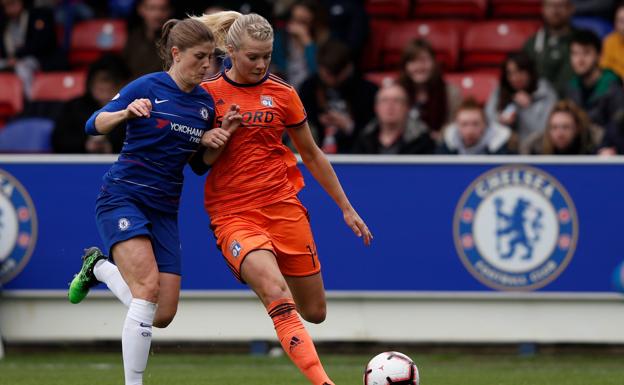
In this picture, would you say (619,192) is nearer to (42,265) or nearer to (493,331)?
(493,331)

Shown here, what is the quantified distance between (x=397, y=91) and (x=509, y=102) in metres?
1.22

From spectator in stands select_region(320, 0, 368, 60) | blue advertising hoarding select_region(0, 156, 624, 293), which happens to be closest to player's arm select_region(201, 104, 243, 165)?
blue advertising hoarding select_region(0, 156, 624, 293)

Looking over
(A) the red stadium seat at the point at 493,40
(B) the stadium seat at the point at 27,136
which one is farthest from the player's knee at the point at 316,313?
(A) the red stadium seat at the point at 493,40

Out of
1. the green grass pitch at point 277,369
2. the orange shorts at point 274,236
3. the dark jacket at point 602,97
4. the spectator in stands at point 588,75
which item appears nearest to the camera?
the orange shorts at point 274,236

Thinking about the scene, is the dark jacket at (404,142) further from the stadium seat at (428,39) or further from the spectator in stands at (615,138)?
the stadium seat at (428,39)

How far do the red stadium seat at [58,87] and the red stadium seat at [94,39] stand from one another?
0.68 metres


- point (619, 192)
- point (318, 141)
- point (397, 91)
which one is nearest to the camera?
point (619, 192)

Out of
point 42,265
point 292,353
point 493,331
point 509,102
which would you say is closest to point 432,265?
point 493,331

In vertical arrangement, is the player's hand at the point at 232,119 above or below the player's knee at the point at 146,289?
above

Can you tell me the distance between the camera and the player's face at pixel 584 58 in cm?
1238

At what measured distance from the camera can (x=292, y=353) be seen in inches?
273

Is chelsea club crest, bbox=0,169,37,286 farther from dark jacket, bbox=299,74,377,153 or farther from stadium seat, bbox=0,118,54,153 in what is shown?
dark jacket, bbox=299,74,377,153

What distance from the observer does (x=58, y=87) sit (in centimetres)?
1434

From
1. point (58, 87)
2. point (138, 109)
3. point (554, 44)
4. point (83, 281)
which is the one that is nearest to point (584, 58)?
point (554, 44)
